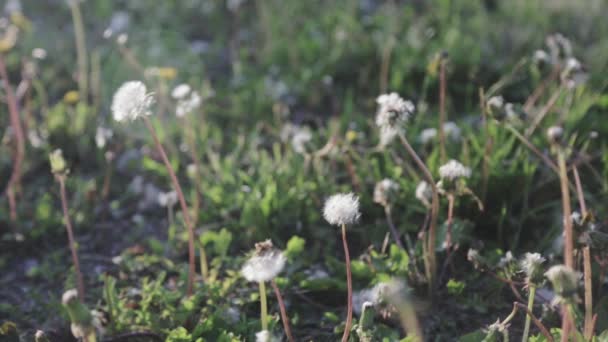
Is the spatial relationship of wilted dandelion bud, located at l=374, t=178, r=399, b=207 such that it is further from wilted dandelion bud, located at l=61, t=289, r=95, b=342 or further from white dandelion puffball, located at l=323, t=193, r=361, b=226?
wilted dandelion bud, located at l=61, t=289, r=95, b=342

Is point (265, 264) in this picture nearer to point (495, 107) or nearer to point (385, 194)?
point (385, 194)

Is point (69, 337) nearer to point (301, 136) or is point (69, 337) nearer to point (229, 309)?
point (229, 309)

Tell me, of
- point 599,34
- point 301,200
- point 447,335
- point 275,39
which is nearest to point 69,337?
point 301,200

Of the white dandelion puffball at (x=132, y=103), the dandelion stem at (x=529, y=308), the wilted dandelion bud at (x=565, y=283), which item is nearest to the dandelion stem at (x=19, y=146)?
the white dandelion puffball at (x=132, y=103)

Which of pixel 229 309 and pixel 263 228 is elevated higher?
pixel 263 228

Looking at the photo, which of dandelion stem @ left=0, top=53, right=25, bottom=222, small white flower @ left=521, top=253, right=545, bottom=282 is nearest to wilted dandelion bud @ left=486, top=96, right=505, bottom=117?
small white flower @ left=521, top=253, right=545, bottom=282

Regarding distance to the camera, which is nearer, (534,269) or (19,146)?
(534,269)

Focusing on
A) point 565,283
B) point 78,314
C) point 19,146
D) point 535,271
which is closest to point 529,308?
point 535,271
